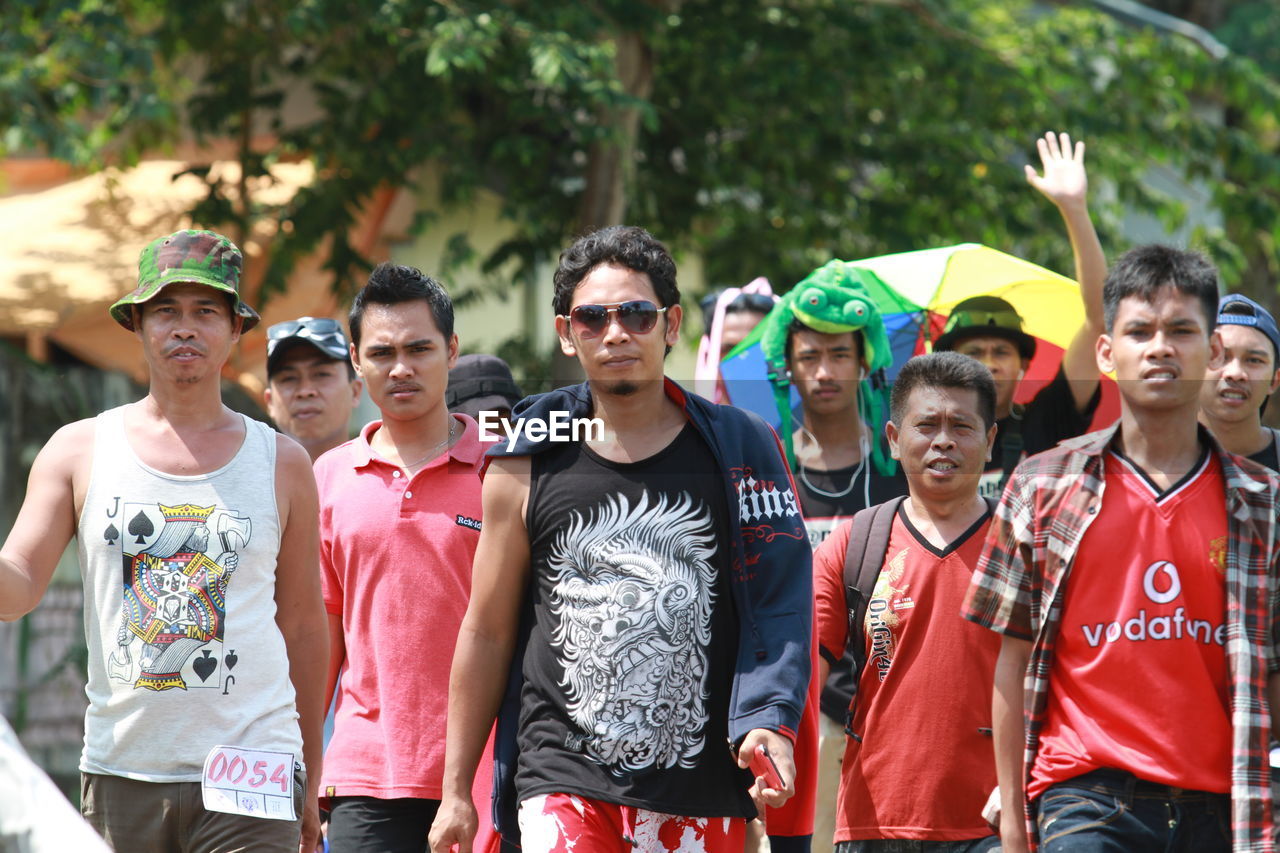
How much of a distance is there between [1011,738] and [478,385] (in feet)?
8.63

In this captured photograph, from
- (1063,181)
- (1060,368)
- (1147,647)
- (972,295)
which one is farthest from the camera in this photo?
(972,295)

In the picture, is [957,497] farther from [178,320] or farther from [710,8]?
[710,8]

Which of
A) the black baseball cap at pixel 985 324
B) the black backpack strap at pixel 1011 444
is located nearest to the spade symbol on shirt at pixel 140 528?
the black backpack strap at pixel 1011 444

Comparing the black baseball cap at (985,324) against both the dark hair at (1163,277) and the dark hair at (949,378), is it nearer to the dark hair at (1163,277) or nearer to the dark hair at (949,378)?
the dark hair at (949,378)

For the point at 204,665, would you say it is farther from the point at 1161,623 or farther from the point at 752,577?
the point at 1161,623

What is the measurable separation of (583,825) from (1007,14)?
14478 mm

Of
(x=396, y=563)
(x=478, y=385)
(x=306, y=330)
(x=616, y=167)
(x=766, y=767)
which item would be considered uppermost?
(x=616, y=167)

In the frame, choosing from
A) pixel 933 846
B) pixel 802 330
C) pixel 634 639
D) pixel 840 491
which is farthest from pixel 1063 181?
pixel 634 639

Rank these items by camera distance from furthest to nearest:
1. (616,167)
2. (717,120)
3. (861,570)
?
(717,120)
(616,167)
(861,570)

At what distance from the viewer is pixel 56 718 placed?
971 centimetres

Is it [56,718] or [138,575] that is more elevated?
[138,575]

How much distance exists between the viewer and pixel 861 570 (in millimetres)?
4941

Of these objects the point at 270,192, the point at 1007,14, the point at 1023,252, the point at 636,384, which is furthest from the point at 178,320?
the point at 1007,14

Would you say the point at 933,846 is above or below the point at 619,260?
below
